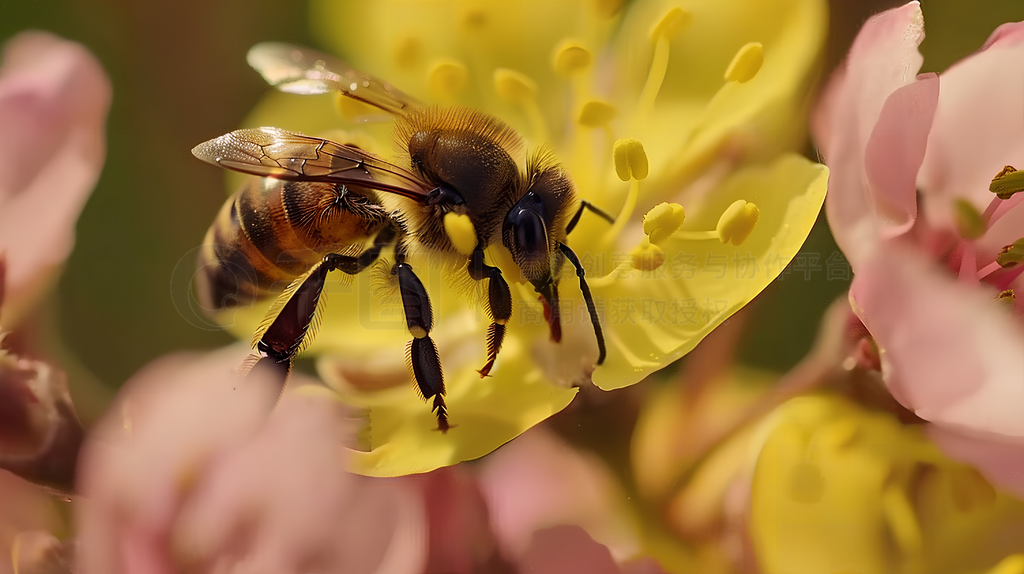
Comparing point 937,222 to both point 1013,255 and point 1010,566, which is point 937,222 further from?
point 1010,566

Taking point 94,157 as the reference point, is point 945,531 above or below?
below

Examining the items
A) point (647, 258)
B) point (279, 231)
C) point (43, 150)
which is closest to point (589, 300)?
point (647, 258)

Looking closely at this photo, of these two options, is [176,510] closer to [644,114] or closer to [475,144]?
[475,144]

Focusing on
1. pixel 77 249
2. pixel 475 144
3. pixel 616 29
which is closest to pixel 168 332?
pixel 77 249

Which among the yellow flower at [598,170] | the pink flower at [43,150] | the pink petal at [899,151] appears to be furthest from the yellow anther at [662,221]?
the pink flower at [43,150]

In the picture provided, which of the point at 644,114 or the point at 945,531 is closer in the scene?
the point at 945,531

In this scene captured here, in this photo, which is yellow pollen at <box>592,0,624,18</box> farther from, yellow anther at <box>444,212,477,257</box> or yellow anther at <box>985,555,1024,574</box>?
yellow anther at <box>985,555,1024,574</box>
